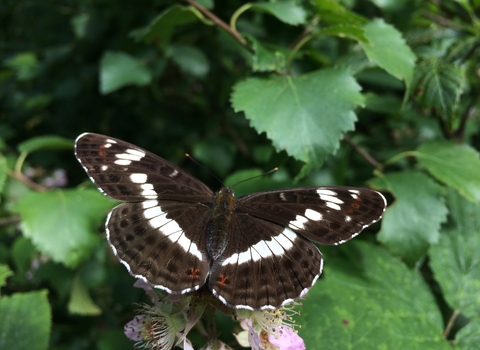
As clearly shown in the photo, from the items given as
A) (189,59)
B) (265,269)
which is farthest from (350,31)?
(189,59)

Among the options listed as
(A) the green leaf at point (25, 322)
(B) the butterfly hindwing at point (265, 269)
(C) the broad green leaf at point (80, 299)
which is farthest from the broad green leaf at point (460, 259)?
(C) the broad green leaf at point (80, 299)

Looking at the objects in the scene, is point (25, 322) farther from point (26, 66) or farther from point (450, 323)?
point (26, 66)

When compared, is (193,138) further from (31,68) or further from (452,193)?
(452,193)

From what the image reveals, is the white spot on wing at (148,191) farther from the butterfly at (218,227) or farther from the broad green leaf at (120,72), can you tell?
the broad green leaf at (120,72)

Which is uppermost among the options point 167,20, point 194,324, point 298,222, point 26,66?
point 167,20

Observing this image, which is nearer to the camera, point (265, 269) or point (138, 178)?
point (265, 269)

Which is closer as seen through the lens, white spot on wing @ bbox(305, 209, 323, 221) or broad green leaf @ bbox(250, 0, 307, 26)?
white spot on wing @ bbox(305, 209, 323, 221)

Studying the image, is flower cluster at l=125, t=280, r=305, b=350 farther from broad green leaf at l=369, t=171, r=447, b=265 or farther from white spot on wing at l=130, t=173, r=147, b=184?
broad green leaf at l=369, t=171, r=447, b=265

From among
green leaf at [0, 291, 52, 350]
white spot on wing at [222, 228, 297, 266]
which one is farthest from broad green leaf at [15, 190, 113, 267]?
white spot on wing at [222, 228, 297, 266]
